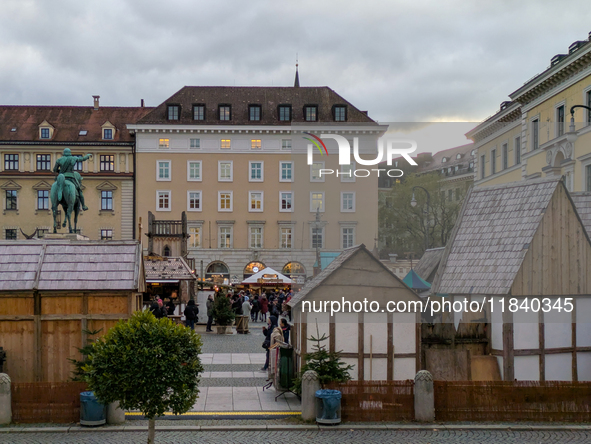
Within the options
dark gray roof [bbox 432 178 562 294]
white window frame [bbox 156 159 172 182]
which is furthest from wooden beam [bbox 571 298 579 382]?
white window frame [bbox 156 159 172 182]

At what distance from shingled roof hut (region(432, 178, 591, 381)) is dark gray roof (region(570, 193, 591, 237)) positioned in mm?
531

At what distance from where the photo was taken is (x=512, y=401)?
13383 millimetres

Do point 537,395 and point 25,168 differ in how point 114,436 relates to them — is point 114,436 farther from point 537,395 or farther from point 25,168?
point 25,168

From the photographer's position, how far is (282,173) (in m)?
65.6

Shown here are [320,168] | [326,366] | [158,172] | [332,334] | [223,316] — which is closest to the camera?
[326,366]

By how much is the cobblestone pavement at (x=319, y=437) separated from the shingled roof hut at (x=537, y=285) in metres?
2.24

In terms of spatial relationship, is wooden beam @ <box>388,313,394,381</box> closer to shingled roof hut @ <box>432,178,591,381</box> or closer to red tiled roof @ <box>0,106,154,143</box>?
shingled roof hut @ <box>432,178,591,381</box>

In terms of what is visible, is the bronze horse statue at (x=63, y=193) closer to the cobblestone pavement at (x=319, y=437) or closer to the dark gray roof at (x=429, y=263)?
the dark gray roof at (x=429, y=263)

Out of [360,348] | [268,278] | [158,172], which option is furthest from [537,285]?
[158,172]

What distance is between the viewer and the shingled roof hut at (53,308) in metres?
14.7

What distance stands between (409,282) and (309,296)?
3.27m

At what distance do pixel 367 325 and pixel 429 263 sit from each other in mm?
3191

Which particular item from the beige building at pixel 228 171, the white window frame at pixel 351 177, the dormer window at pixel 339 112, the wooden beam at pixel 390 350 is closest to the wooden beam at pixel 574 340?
the wooden beam at pixel 390 350

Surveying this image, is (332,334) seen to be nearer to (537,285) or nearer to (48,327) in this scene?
(537,285)
